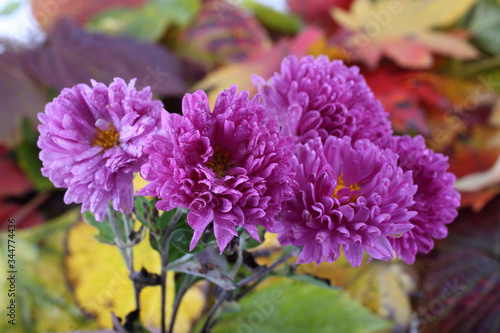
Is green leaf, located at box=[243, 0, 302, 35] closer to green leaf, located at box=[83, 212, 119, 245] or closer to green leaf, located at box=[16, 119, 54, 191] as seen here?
green leaf, located at box=[16, 119, 54, 191]

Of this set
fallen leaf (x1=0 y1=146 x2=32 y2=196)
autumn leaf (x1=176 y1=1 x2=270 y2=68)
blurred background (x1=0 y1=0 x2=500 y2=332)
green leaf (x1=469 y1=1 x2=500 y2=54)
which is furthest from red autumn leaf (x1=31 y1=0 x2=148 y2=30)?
green leaf (x1=469 y1=1 x2=500 y2=54)

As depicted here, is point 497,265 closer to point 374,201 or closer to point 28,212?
point 374,201

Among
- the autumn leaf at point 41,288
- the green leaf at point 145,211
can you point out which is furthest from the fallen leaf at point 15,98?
the green leaf at point 145,211

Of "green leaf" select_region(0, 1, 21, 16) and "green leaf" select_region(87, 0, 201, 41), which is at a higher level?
"green leaf" select_region(87, 0, 201, 41)

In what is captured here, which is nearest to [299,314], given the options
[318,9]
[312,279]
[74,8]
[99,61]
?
[312,279]

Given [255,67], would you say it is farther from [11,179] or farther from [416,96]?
[11,179]

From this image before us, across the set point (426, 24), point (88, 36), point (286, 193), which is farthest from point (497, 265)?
point (88, 36)
